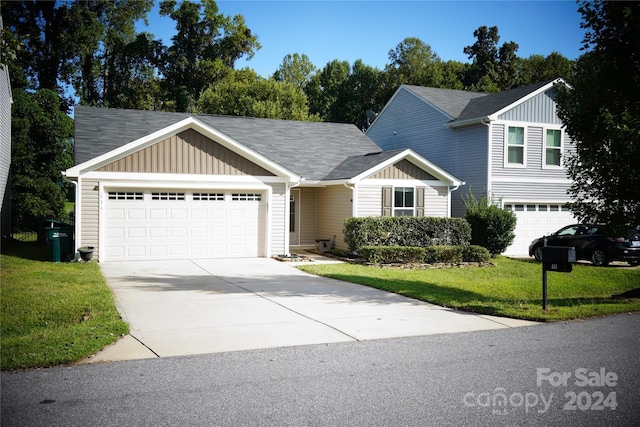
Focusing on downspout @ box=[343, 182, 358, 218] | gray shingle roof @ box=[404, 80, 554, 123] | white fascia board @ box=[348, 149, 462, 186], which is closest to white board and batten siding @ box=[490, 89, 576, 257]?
gray shingle roof @ box=[404, 80, 554, 123]

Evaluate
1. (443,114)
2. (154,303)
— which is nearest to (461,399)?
(154,303)

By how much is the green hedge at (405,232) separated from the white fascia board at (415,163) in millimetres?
1794

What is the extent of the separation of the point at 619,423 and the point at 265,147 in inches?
759

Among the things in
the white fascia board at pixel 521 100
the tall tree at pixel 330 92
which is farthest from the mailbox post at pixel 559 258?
the tall tree at pixel 330 92

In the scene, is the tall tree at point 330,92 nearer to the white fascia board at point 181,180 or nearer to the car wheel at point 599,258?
the white fascia board at point 181,180

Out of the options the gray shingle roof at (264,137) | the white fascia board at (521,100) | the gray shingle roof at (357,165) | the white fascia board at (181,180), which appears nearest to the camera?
the white fascia board at (181,180)

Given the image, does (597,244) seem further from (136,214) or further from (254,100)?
(254,100)

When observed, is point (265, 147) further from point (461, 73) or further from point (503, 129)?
point (461, 73)

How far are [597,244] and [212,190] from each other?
13.1 meters

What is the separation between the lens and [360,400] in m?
5.68

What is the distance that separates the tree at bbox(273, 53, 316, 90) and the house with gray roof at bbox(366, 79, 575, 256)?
1247 inches

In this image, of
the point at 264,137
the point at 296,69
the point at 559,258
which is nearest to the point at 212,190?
the point at 264,137

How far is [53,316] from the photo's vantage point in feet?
30.7

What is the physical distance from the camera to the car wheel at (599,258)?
1902 cm
